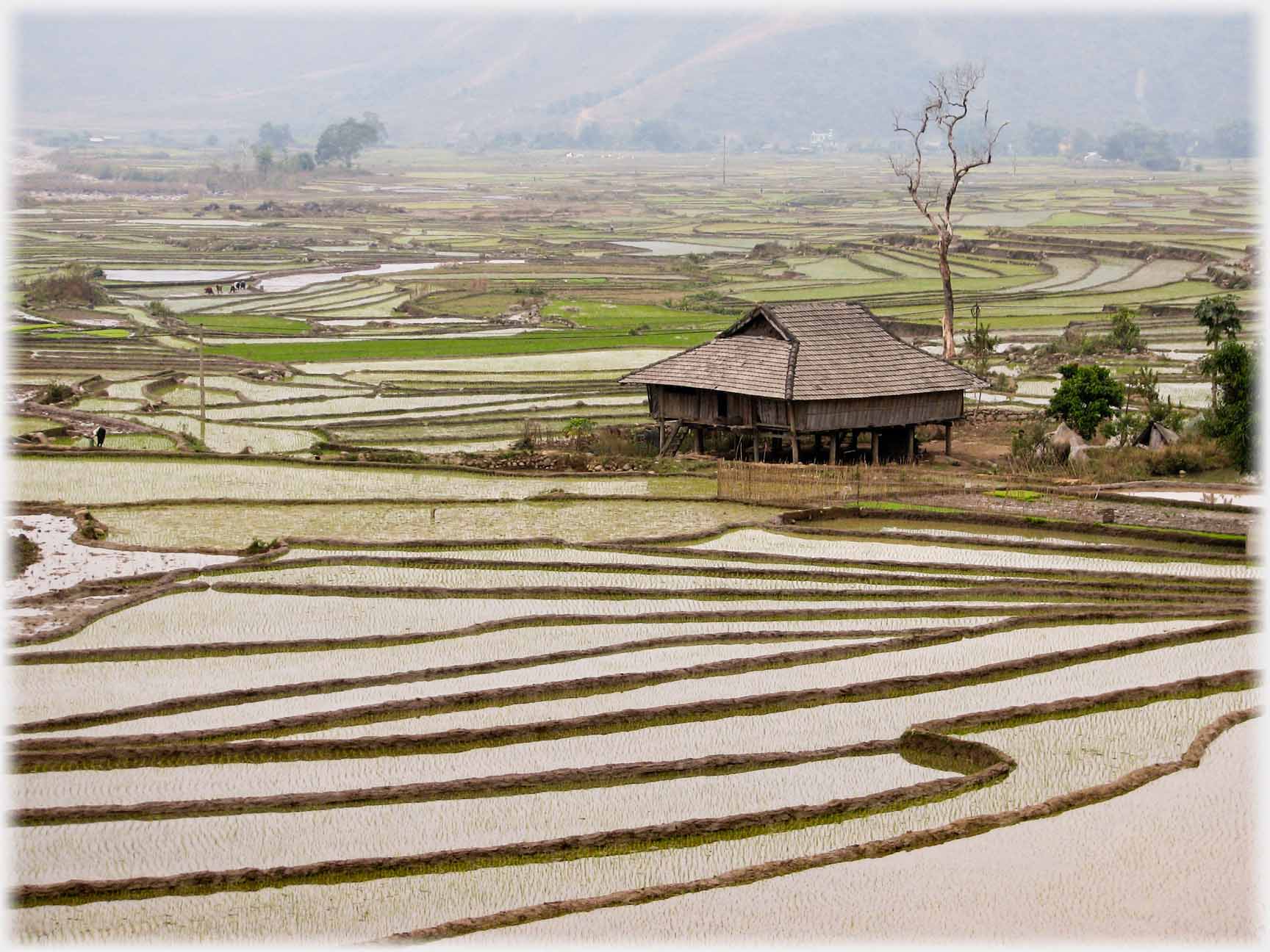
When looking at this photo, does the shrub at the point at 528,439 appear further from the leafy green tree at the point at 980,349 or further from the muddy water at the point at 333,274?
the muddy water at the point at 333,274

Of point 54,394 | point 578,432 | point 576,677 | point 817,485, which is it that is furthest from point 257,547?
point 54,394

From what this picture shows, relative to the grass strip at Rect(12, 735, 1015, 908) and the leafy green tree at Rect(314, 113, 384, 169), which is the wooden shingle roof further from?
the leafy green tree at Rect(314, 113, 384, 169)

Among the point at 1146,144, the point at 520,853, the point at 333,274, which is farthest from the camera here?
the point at 1146,144

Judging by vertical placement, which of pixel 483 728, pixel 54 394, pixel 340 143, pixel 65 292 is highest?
pixel 340 143

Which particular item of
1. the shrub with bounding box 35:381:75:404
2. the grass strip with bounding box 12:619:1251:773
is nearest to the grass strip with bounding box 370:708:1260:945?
the grass strip with bounding box 12:619:1251:773

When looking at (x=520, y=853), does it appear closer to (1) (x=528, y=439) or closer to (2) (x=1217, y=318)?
(1) (x=528, y=439)
